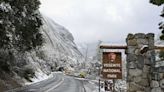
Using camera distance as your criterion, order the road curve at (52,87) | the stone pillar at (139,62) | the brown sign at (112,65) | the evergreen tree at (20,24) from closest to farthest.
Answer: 1. the stone pillar at (139,62)
2. the brown sign at (112,65)
3. the evergreen tree at (20,24)
4. the road curve at (52,87)

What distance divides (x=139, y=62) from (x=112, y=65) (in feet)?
3.79

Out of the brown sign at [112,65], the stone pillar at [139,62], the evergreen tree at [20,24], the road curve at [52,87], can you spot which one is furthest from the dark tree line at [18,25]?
the stone pillar at [139,62]

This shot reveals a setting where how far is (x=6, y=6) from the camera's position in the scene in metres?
29.2

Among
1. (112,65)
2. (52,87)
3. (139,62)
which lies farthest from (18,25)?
(139,62)

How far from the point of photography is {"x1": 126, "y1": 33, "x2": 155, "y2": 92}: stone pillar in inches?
427

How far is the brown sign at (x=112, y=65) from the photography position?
1170 cm

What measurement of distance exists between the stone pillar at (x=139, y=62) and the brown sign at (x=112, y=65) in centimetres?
65

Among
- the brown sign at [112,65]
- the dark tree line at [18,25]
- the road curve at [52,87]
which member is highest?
the dark tree line at [18,25]

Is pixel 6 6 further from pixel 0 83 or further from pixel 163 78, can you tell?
pixel 163 78

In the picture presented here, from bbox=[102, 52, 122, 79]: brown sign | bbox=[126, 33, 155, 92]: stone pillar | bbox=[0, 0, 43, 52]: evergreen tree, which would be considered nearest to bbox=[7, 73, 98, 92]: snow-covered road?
bbox=[0, 0, 43, 52]: evergreen tree

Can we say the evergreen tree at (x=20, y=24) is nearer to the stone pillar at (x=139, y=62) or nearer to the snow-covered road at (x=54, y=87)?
the snow-covered road at (x=54, y=87)

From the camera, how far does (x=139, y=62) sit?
1091cm

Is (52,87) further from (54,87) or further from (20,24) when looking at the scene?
(20,24)

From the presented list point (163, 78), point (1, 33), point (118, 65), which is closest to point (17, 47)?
point (1, 33)
